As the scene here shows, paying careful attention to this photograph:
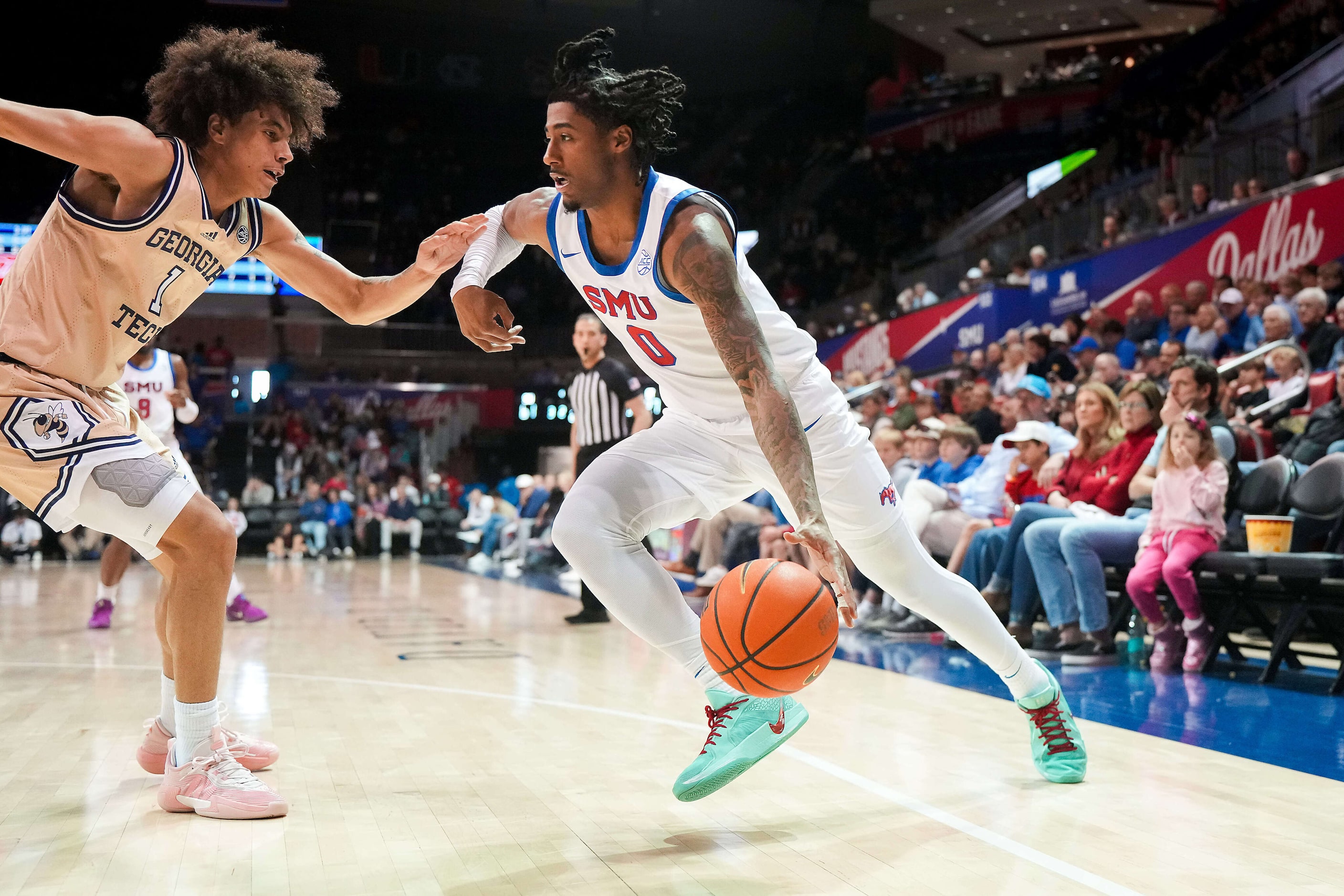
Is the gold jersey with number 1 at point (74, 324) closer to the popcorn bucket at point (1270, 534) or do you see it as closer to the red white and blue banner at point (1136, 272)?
the popcorn bucket at point (1270, 534)

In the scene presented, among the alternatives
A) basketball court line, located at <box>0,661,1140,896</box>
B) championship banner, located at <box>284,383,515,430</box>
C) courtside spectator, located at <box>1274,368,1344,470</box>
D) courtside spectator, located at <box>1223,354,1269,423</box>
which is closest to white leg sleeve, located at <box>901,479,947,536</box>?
courtside spectator, located at <box>1274,368,1344,470</box>

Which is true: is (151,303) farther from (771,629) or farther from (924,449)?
(924,449)

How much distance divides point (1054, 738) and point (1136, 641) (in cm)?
331

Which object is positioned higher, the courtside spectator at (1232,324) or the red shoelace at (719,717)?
the courtside spectator at (1232,324)

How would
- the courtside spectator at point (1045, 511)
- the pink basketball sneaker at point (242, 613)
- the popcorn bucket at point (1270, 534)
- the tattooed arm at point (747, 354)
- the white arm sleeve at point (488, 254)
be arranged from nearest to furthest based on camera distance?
1. the tattooed arm at point (747, 354)
2. the white arm sleeve at point (488, 254)
3. the popcorn bucket at point (1270, 534)
4. the courtside spectator at point (1045, 511)
5. the pink basketball sneaker at point (242, 613)

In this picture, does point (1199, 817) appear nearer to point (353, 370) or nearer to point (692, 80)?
point (353, 370)

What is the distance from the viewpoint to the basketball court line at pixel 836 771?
2527mm

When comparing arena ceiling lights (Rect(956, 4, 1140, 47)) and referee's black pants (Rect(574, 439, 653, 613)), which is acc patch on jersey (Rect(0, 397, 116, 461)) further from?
arena ceiling lights (Rect(956, 4, 1140, 47))

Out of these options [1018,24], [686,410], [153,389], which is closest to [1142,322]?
[153,389]

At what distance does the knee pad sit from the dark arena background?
256 mm

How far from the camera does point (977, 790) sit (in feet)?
11.0

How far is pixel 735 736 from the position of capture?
9.70 ft

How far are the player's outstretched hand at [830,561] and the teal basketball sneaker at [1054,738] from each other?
1.30 m

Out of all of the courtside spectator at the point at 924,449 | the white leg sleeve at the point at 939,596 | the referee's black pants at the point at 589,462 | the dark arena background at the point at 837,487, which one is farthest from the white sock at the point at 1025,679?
the courtside spectator at the point at 924,449
